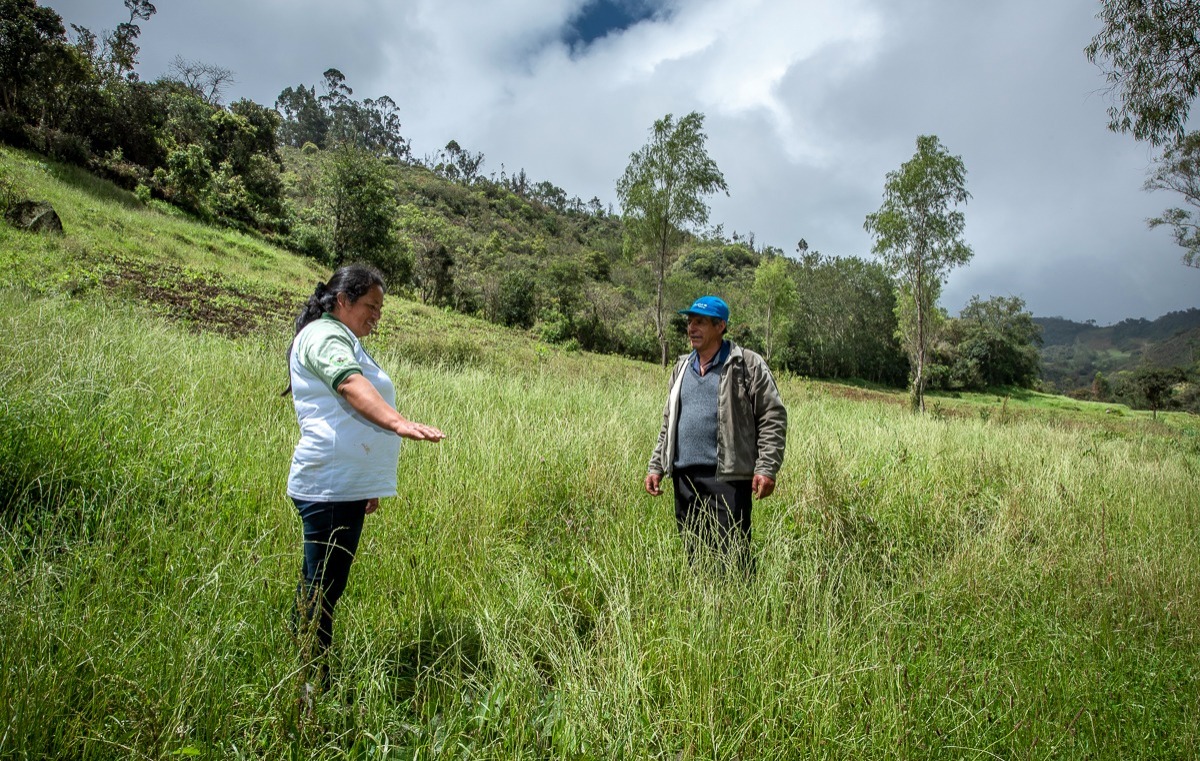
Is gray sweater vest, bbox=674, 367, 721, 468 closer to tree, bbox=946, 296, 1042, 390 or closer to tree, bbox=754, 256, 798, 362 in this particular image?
tree, bbox=754, 256, 798, 362

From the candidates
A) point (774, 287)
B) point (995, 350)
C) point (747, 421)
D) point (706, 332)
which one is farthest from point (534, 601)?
point (995, 350)

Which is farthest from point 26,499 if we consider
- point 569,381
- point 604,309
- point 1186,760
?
point 604,309

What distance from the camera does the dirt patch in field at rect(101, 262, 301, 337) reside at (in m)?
9.37

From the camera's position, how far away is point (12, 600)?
166 cm

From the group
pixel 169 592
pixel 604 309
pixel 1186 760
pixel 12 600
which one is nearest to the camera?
pixel 12 600

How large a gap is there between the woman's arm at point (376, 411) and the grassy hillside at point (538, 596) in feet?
2.60

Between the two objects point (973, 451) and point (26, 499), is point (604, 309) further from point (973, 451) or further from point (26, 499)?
point (26, 499)

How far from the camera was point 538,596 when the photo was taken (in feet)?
8.70

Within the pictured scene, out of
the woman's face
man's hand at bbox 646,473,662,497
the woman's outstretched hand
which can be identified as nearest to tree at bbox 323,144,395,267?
man's hand at bbox 646,473,662,497

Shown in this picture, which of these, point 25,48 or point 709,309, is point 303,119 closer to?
point 25,48

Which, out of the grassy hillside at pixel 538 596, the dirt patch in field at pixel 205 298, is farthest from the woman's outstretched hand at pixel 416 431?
the dirt patch in field at pixel 205 298

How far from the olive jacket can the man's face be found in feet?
0.47

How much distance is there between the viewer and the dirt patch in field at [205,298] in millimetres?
9367

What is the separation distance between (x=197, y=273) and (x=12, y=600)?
15.3m
